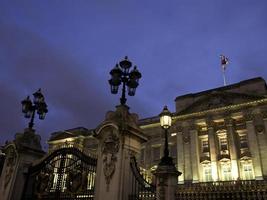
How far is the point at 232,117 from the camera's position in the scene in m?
39.8

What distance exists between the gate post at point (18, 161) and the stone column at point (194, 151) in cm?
2928

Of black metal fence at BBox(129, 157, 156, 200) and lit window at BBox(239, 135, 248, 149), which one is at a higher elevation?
lit window at BBox(239, 135, 248, 149)

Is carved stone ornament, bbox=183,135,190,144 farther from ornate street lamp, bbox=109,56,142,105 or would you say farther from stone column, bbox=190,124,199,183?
ornate street lamp, bbox=109,56,142,105

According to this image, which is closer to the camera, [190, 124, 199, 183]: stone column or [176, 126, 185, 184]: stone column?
[190, 124, 199, 183]: stone column

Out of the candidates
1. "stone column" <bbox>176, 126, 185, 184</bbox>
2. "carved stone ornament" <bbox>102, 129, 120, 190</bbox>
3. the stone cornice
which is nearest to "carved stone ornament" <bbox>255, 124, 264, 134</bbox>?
the stone cornice

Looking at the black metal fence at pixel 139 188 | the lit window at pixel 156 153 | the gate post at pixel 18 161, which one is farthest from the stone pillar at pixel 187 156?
the black metal fence at pixel 139 188

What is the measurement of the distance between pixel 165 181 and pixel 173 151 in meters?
36.0

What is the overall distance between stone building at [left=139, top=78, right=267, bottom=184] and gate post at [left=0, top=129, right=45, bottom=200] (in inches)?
996

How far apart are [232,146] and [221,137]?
2.78m

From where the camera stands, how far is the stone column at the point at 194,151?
3869 cm

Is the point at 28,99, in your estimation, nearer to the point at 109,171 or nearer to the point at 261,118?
the point at 109,171

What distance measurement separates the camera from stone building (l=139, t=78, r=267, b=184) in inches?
1439

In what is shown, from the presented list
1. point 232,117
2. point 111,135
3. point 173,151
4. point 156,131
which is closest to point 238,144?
point 232,117

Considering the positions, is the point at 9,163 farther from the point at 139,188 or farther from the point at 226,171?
the point at 226,171
